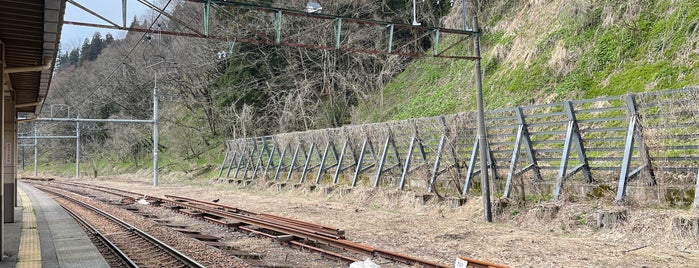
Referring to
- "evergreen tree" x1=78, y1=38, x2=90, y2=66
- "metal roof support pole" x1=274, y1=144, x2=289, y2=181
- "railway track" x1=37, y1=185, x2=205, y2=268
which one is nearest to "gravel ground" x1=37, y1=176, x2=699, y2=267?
"railway track" x1=37, y1=185, x2=205, y2=268

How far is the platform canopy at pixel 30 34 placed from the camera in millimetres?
8148

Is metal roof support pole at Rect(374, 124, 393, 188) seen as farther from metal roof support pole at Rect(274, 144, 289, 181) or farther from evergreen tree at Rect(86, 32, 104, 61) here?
evergreen tree at Rect(86, 32, 104, 61)

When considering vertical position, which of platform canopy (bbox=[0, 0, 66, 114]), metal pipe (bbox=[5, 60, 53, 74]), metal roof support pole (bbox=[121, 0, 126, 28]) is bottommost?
metal pipe (bbox=[5, 60, 53, 74])

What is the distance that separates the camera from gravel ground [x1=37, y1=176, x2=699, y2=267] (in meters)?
8.70

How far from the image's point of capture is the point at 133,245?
11609mm

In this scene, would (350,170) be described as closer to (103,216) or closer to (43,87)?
(103,216)

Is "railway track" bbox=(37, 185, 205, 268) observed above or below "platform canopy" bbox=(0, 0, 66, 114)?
below

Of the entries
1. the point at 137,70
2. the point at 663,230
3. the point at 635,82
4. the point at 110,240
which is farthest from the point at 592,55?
the point at 137,70

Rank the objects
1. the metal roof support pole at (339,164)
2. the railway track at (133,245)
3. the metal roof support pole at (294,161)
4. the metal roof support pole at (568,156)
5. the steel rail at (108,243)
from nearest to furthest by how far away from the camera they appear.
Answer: the railway track at (133,245), the steel rail at (108,243), the metal roof support pole at (568,156), the metal roof support pole at (339,164), the metal roof support pole at (294,161)

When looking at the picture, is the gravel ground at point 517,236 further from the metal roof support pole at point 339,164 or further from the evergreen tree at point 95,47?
the evergreen tree at point 95,47

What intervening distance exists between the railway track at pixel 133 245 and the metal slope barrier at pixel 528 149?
290 inches

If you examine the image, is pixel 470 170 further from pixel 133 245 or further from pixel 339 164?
pixel 133 245

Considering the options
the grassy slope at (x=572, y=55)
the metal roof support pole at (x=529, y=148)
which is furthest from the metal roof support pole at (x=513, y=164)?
the grassy slope at (x=572, y=55)

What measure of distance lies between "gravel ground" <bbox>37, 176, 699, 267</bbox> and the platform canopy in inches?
211
